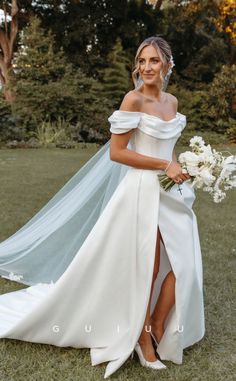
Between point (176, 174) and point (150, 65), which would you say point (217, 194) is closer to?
point (176, 174)

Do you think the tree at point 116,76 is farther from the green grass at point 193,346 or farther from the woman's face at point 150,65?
the woman's face at point 150,65

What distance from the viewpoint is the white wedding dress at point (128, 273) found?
9.75 ft

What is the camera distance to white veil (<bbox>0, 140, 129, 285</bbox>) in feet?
11.9

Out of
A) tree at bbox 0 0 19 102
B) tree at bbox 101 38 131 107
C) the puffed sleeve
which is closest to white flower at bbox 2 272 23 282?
the puffed sleeve

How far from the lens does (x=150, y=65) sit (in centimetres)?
289

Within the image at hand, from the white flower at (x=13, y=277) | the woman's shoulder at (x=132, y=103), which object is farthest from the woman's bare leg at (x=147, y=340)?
the white flower at (x=13, y=277)

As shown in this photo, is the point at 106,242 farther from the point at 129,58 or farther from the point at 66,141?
the point at 129,58

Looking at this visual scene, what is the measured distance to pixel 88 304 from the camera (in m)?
3.12

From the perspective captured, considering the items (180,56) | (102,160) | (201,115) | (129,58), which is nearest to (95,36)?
(129,58)

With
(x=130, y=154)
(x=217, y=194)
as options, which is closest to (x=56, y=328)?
(x=130, y=154)

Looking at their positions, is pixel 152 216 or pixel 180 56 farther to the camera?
pixel 180 56

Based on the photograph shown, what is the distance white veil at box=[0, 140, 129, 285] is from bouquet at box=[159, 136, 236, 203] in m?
0.61

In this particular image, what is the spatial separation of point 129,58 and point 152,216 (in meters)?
19.4

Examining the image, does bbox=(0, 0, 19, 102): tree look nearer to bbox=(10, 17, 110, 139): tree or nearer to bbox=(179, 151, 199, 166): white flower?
bbox=(10, 17, 110, 139): tree
